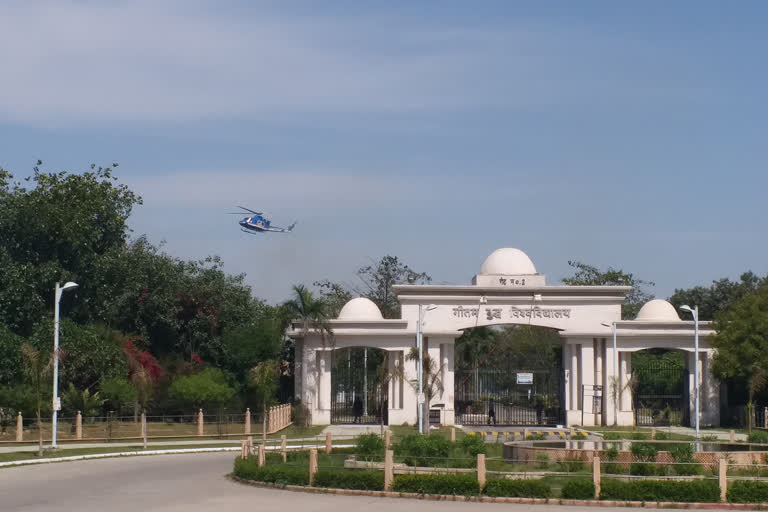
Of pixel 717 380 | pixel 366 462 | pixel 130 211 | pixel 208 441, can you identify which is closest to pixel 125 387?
pixel 208 441

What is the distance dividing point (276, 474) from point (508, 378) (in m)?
26.8

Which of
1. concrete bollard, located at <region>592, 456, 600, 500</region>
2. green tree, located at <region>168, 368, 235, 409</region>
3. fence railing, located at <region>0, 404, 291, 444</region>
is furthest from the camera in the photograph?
green tree, located at <region>168, 368, 235, 409</region>

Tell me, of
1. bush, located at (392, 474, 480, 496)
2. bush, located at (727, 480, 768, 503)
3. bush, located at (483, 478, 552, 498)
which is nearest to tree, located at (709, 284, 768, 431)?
bush, located at (727, 480, 768, 503)

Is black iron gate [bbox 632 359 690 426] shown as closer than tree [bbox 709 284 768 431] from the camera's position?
No

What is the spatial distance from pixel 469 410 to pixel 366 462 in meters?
30.9

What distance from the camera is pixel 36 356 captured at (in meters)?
37.3

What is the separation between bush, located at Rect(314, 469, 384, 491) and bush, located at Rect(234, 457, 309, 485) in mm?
476

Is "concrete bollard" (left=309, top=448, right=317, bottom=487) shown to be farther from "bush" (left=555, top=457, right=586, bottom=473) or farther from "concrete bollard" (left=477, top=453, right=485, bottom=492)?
"bush" (left=555, top=457, right=586, bottom=473)

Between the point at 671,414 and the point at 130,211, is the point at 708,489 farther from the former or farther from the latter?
the point at 130,211

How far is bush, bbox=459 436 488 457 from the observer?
29719 millimetres

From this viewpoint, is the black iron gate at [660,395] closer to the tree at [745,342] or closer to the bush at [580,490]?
the tree at [745,342]

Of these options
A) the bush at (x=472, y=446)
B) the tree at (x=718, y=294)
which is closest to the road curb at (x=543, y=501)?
the bush at (x=472, y=446)

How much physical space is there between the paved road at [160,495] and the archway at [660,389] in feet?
96.7

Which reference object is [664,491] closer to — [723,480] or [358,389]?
[723,480]
